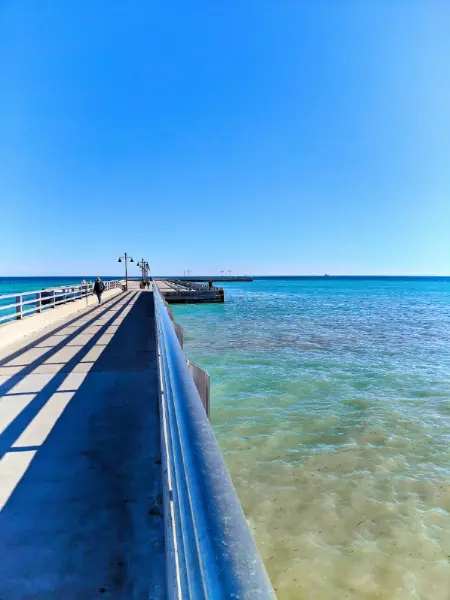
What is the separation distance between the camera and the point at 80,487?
321cm

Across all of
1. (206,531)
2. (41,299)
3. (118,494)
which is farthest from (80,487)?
(41,299)

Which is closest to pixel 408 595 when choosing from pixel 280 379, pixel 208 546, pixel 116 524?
pixel 116 524

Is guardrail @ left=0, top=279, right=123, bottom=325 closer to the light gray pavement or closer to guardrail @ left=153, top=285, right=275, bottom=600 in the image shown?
the light gray pavement

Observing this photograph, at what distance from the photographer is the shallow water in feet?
12.8

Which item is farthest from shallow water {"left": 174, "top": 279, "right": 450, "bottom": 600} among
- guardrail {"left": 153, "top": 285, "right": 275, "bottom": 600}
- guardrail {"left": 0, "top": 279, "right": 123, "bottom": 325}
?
guardrail {"left": 0, "top": 279, "right": 123, "bottom": 325}

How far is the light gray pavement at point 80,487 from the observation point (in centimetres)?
232

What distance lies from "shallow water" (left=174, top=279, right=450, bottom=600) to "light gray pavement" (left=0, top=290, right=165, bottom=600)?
1.91 meters

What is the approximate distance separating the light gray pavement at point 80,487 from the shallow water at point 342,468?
1905 millimetres

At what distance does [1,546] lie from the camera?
8.42ft

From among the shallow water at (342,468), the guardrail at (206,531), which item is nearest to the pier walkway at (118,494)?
the guardrail at (206,531)

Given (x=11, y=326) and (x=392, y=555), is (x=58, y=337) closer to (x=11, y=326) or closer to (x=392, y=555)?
(x=11, y=326)

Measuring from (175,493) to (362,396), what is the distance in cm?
895

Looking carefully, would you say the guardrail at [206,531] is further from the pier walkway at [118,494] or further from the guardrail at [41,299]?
the guardrail at [41,299]

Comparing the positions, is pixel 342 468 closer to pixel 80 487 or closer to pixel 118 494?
pixel 118 494
